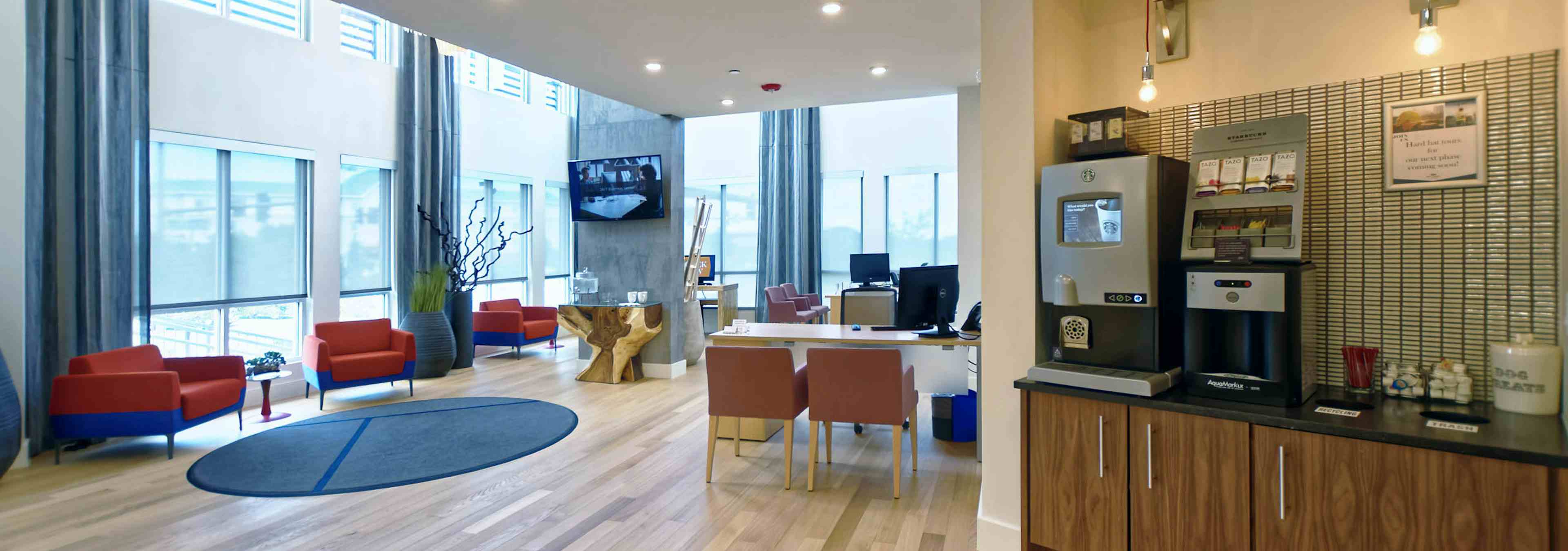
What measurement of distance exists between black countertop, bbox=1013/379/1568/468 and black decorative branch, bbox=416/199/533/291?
7.05 metres

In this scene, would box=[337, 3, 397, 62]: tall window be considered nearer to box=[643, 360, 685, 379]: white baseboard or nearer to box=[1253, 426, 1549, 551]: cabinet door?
box=[643, 360, 685, 379]: white baseboard

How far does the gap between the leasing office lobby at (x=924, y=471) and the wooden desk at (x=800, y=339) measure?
289mm

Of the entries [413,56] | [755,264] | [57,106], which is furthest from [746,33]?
[755,264]

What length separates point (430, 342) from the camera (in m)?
7.17

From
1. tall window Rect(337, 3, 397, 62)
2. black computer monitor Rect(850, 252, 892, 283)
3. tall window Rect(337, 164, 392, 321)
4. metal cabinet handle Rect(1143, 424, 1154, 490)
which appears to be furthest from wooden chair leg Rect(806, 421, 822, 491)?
tall window Rect(337, 3, 397, 62)

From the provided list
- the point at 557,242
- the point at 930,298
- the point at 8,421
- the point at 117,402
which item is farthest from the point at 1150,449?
the point at 557,242

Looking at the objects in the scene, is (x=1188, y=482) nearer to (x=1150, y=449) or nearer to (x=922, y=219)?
(x=1150, y=449)

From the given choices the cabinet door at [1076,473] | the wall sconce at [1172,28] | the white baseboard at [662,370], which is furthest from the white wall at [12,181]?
the wall sconce at [1172,28]

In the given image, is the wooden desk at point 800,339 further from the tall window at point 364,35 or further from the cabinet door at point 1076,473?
the tall window at point 364,35

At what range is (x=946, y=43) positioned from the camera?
4.66 meters

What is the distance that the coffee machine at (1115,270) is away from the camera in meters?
2.45

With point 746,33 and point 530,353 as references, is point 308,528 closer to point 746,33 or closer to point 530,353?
point 746,33

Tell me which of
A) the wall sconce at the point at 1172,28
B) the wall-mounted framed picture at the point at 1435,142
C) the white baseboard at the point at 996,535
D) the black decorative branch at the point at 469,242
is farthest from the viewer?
the black decorative branch at the point at 469,242

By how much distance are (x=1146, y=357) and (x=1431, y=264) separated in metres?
0.91
